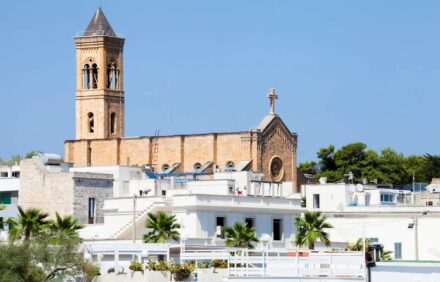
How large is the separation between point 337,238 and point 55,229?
26.0m

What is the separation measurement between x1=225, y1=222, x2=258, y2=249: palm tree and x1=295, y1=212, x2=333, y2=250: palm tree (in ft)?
12.2

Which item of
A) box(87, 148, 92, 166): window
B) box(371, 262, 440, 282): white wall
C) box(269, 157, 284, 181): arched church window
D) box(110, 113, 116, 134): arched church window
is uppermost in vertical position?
box(110, 113, 116, 134): arched church window

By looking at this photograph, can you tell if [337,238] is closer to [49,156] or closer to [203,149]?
[49,156]

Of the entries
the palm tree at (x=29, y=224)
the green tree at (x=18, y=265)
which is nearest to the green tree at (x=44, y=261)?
the green tree at (x=18, y=265)

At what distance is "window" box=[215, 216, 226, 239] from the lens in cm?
8742

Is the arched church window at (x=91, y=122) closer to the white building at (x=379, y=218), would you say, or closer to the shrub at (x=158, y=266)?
the white building at (x=379, y=218)

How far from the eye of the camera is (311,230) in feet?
285

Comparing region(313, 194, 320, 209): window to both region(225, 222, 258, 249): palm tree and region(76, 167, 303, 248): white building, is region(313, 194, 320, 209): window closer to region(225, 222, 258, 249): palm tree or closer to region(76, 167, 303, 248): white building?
region(76, 167, 303, 248): white building

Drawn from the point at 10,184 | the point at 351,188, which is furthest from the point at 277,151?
the point at 10,184

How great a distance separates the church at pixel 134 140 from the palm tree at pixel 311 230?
1339 inches

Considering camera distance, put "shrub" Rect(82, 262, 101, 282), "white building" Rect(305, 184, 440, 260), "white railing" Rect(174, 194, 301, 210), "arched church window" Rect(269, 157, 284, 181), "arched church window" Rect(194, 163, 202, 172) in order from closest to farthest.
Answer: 1. "shrub" Rect(82, 262, 101, 282)
2. "white railing" Rect(174, 194, 301, 210)
3. "white building" Rect(305, 184, 440, 260)
4. "arched church window" Rect(269, 157, 284, 181)
5. "arched church window" Rect(194, 163, 202, 172)

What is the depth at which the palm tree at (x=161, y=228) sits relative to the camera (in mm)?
81000

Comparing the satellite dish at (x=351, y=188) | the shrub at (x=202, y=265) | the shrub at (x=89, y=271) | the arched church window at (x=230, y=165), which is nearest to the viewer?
the shrub at (x=89, y=271)

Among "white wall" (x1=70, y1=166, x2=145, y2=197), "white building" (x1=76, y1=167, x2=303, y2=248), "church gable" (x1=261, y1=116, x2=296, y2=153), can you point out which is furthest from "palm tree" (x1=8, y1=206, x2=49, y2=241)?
"church gable" (x1=261, y1=116, x2=296, y2=153)
